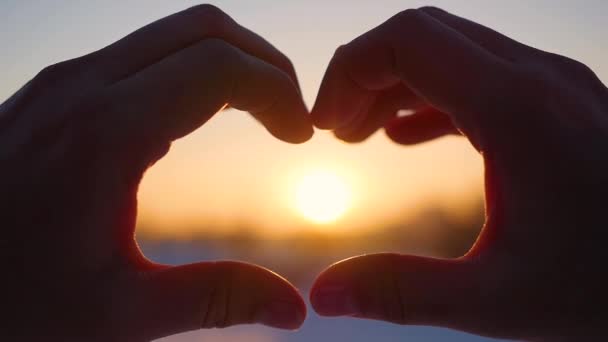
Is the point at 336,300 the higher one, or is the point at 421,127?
the point at 421,127

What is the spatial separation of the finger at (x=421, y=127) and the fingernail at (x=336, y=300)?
3.39 feet

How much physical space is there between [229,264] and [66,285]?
0.30m

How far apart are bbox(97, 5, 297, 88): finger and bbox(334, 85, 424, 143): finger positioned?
44cm

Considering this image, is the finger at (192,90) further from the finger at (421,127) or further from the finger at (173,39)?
the finger at (421,127)

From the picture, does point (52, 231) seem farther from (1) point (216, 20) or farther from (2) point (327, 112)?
(2) point (327, 112)

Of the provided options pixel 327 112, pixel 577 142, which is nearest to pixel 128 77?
pixel 327 112

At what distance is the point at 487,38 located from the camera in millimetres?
1301

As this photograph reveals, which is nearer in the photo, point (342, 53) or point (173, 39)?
point (173, 39)

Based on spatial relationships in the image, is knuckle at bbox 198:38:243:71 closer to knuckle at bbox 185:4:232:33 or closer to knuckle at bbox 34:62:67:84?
knuckle at bbox 185:4:232:33

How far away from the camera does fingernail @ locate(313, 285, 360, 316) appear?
0.91 metres

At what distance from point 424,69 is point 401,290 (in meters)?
0.57

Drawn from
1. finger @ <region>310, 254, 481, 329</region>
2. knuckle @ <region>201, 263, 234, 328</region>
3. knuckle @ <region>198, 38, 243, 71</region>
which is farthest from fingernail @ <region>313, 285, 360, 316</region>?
knuckle @ <region>198, 38, 243, 71</region>

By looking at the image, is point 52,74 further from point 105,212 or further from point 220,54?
point 105,212

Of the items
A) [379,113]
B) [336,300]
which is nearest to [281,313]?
[336,300]
